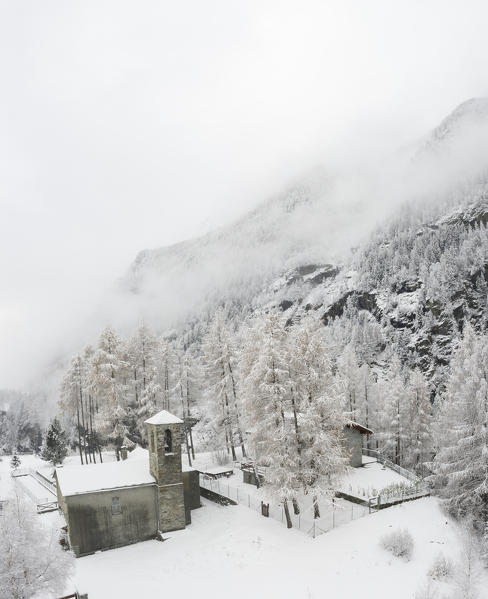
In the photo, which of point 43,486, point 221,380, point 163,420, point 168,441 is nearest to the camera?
point 163,420

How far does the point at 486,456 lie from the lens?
77.0 ft

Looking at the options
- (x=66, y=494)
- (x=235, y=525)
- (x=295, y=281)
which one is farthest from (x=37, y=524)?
(x=295, y=281)

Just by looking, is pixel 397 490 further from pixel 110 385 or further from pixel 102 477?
pixel 110 385

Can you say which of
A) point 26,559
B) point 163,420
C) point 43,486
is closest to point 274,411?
point 163,420

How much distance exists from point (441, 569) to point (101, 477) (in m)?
18.9

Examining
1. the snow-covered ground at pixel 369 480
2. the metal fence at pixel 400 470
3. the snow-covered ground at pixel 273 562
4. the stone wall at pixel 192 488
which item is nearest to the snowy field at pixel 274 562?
the snow-covered ground at pixel 273 562

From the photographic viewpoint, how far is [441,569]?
19594 mm

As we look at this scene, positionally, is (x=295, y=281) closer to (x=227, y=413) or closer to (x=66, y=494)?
(x=227, y=413)

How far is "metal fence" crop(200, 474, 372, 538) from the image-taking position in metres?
24.7

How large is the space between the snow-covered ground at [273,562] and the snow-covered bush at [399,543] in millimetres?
360

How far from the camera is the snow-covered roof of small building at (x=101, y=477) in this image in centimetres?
2345

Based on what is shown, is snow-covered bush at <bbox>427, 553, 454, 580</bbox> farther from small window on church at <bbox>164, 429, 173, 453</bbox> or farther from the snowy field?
small window on church at <bbox>164, 429, 173, 453</bbox>

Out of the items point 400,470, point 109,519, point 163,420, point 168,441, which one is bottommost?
point 400,470

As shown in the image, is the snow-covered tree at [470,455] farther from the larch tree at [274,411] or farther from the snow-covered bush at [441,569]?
the larch tree at [274,411]
